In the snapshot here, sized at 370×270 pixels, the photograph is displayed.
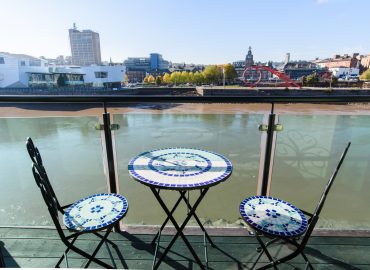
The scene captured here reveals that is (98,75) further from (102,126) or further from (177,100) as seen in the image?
(177,100)

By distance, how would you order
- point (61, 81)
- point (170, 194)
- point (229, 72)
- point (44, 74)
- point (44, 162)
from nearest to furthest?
point (44, 162) → point (170, 194) → point (61, 81) → point (44, 74) → point (229, 72)

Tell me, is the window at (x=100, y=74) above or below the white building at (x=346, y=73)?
below

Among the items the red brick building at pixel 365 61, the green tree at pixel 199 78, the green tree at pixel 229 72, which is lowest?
the green tree at pixel 199 78

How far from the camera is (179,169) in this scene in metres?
1.31

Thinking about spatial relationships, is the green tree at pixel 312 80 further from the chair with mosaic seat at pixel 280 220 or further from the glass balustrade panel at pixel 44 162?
the chair with mosaic seat at pixel 280 220

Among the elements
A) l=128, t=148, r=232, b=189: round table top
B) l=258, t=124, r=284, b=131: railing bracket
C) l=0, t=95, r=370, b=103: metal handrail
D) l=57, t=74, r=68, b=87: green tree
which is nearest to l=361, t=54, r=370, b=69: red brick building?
l=57, t=74, r=68, b=87: green tree

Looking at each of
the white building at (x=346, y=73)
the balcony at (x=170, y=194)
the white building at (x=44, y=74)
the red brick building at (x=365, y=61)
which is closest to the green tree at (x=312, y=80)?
the white building at (x=346, y=73)

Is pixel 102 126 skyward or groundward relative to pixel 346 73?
groundward

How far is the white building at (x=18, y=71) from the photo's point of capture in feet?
106

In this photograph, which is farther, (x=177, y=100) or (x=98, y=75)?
(x=98, y=75)

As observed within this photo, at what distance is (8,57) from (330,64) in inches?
3966

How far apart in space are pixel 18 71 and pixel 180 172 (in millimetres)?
41426

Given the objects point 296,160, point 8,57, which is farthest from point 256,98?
point 8,57

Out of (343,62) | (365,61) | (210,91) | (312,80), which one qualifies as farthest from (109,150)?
(343,62)
